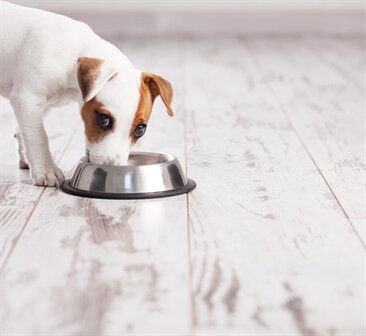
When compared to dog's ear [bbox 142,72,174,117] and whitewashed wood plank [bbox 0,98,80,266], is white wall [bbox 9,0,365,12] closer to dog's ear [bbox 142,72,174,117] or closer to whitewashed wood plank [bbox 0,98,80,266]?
whitewashed wood plank [bbox 0,98,80,266]

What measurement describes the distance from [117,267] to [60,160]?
108cm

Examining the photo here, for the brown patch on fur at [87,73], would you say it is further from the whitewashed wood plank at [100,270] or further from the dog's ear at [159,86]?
the whitewashed wood plank at [100,270]

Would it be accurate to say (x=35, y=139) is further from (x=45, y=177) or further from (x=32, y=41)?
(x=32, y=41)

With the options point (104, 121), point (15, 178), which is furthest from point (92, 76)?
point (15, 178)

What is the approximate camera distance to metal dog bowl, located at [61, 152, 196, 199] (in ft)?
7.49

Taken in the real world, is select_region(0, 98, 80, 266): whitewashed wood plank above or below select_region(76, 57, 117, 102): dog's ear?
below

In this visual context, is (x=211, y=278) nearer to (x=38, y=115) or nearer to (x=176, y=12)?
(x=38, y=115)

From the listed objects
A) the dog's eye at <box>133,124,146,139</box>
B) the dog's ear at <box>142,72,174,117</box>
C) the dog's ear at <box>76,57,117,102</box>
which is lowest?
the dog's eye at <box>133,124,146,139</box>

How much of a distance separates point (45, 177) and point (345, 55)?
354cm

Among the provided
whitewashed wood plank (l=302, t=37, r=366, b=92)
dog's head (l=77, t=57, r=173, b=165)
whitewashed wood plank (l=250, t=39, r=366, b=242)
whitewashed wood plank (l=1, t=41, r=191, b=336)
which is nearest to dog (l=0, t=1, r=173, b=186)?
dog's head (l=77, t=57, r=173, b=165)

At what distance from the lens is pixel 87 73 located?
7.36 feet

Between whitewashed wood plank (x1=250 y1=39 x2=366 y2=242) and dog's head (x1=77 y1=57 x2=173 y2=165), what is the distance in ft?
1.91

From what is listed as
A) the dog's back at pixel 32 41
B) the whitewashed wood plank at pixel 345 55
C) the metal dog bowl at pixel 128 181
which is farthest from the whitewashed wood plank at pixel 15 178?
the whitewashed wood plank at pixel 345 55

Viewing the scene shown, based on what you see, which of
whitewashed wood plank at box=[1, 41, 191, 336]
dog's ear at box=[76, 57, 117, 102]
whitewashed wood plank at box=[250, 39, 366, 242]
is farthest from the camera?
whitewashed wood plank at box=[250, 39, 366, 242]
